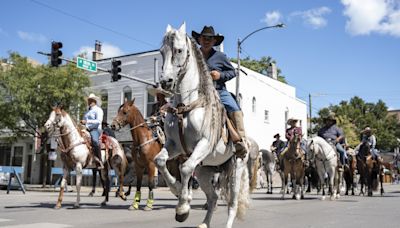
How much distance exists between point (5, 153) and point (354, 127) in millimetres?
52792

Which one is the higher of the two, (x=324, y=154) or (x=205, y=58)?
(x=205, y=58)

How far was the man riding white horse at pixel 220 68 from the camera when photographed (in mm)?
6801

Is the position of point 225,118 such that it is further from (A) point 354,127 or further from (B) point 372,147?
(A) point 354,127

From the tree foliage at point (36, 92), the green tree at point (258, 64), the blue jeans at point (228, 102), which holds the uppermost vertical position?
the green tree at point (258, 64)

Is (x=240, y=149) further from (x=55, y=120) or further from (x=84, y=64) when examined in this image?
(x=84, y=64)

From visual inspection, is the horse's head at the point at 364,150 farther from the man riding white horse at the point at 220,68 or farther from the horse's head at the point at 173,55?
the horse's head at the point at 173,55

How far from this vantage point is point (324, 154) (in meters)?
16.2

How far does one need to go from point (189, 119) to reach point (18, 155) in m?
38.8

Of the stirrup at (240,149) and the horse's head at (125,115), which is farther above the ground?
the horse's head at (125,115)

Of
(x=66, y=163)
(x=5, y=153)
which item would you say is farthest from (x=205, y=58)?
(x=5, y=153)

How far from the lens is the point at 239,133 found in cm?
671

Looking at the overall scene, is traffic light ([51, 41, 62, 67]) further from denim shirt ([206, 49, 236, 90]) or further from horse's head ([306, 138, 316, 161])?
denim shirt ([206, 49, 236, 90])

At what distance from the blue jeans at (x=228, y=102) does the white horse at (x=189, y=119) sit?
1.41ft

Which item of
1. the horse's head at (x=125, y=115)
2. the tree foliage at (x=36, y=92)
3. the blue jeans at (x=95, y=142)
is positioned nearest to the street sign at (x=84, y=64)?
the tree foliage at (x=36, y=92)
